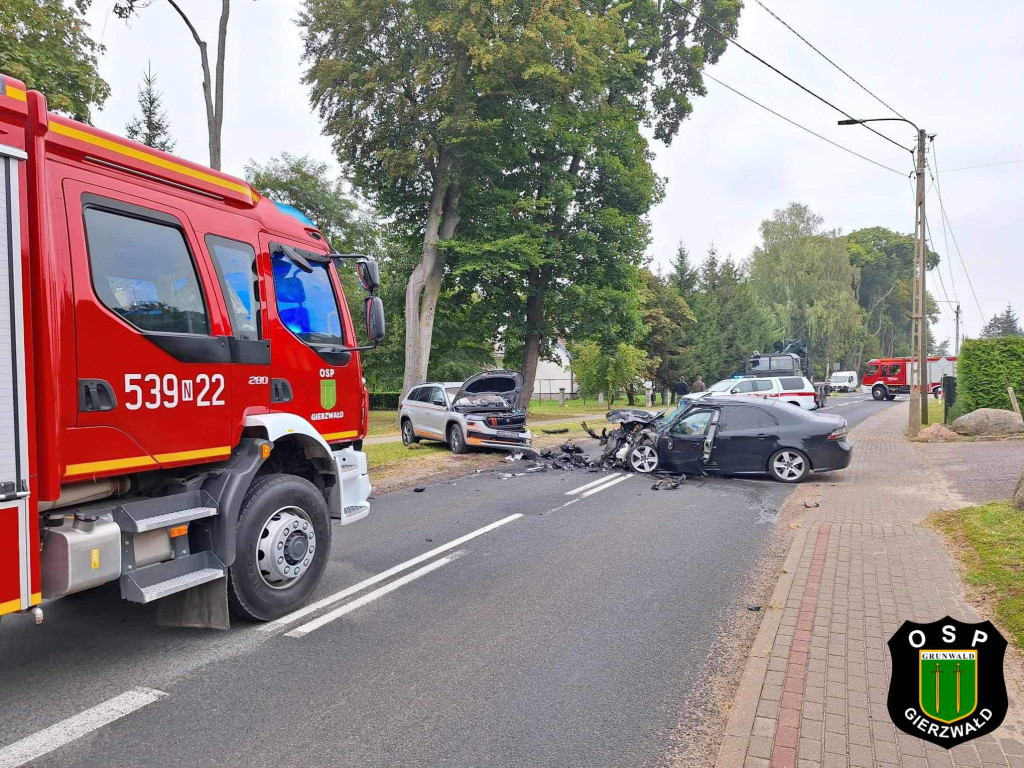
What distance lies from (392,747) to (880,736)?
236 cm

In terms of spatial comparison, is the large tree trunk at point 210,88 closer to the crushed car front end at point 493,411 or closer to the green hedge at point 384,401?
the crushed car front end at point 493,411

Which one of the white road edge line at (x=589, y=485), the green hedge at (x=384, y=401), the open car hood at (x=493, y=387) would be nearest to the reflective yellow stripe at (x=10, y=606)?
the white road edge line at (x=589, y=485)

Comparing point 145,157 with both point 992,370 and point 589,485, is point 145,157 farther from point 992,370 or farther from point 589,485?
point 992,370

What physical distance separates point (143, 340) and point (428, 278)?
66.2 ft

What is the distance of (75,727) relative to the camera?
11.2 feet

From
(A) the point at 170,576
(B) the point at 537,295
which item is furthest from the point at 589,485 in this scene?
(B) the point at 537,295

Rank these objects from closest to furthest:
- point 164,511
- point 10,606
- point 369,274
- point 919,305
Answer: point 10,606 < point 164,511 < point 369,274 < point 919,305

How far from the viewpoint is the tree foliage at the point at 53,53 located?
13.1 m

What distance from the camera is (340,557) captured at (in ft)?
22.5

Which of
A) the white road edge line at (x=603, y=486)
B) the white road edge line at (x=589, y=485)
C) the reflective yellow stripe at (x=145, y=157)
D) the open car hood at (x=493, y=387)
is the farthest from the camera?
the open car hood at (x=493, y=387)

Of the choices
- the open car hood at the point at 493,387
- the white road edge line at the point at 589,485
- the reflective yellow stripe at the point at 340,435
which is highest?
the open car hood at the point at 493,387

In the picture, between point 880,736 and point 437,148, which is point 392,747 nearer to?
point 880,736

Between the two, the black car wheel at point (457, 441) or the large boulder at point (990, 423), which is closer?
the black car wheel at point (457, 441)

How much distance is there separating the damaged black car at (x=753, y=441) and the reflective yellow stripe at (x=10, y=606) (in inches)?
409
